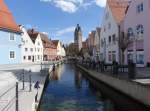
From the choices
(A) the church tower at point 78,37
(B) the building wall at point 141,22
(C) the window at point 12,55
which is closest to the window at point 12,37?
(C) the window at point 12,55

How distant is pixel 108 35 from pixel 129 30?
448 inches

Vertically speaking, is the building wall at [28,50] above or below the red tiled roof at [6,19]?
below

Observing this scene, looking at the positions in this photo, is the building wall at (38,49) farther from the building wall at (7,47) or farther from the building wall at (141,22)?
the building wall at (141,22)

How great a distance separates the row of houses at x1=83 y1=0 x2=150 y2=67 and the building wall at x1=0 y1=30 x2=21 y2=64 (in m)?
15.1

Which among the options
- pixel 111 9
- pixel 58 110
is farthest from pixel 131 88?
pixel 111 9

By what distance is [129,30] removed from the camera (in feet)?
126

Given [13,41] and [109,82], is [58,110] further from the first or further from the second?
[13,41]

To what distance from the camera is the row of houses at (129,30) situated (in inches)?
1344

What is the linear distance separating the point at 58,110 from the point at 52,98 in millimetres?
4220

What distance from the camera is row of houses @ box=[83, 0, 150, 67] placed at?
1344 inches

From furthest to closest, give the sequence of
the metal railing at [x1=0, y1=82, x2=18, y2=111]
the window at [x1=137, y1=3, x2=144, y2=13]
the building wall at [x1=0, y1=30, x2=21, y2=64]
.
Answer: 1. the building wall at [x1=0, y1=30, x2=21, y2=64]
2. the window at [x1=137, y1=3, x2=144, y2=13]
3. the metal railing at [x1=0, y1=82, x2=18, y2=111]

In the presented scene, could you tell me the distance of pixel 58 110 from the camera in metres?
15.4

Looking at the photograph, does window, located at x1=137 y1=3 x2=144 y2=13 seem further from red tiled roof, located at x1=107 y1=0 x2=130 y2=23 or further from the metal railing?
the metal railing

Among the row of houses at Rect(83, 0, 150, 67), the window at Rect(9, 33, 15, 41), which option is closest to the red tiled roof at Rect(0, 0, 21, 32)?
the window at Rect(9, 33, 15, 41)
